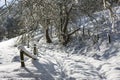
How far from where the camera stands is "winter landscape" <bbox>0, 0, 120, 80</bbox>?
38.3 feet

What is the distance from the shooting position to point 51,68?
56.3ft

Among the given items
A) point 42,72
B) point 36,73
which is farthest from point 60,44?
point 36,73

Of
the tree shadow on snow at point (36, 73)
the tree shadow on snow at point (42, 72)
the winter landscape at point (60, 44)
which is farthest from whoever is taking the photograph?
the tree shadow on snow at point (42, 72)

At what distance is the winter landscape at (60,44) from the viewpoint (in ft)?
38.3

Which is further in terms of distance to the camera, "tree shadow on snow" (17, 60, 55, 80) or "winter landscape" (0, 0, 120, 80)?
"tree shadow on snow" (17, 60, 55, 80)

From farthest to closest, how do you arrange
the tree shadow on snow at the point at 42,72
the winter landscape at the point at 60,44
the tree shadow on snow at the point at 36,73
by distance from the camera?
the tree shadow on snow at the point at 42,72, the tree shadow on snow at the point at 36,73, the winter landscape at the point at 60,44

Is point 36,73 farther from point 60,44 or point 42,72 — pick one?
point 60,44

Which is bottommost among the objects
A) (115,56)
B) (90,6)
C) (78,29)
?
(115,56)

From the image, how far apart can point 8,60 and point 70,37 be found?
15.1 m

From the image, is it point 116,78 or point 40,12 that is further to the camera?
point 116,78

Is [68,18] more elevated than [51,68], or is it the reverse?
[68,18]

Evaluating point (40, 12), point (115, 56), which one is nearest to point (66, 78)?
point (40, 12)

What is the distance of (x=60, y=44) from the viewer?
31.0 meters

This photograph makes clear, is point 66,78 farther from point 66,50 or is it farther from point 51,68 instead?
point 66,50
